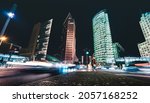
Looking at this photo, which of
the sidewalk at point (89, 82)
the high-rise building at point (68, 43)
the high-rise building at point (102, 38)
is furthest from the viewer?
the high-rise building at point (68, 43)

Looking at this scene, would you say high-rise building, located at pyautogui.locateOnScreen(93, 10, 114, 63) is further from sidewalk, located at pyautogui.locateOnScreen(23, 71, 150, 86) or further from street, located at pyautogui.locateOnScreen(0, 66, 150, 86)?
sidewalk, located at pyautogui.locateOnScreen(23, 71, 150, 86)

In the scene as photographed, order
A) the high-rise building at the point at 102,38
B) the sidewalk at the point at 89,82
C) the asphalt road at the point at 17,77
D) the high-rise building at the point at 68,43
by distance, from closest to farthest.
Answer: the sidewalk at the point at 89,82 < the asphalt road at the point at 17,77 < the high-rise building at the point at 102,38 < the high-rise building at the point at 68,43

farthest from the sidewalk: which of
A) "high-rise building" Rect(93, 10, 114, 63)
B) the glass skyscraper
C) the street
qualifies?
the glass skyscraper

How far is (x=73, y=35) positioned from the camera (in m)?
128

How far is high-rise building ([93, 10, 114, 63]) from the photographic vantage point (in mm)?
100438

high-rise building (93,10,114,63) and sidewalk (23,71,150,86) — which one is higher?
high-rise building (93,10,114,63)

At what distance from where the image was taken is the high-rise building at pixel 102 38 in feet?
330

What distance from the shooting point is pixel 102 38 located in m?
107

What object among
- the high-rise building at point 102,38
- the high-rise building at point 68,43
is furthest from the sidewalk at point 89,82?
the high-rise building at point 68,43

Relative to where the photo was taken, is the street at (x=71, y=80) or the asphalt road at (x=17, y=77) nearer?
the street at (x=71, y=80)

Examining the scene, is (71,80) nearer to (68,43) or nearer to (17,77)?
(17,77)

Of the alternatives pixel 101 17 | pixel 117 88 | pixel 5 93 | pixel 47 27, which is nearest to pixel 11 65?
pixel 5 93

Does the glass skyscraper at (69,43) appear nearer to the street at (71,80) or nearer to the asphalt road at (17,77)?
the asphalt road at (17,77)

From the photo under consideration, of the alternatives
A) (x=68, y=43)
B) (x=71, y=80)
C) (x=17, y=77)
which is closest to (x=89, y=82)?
(x=71, y=80)
